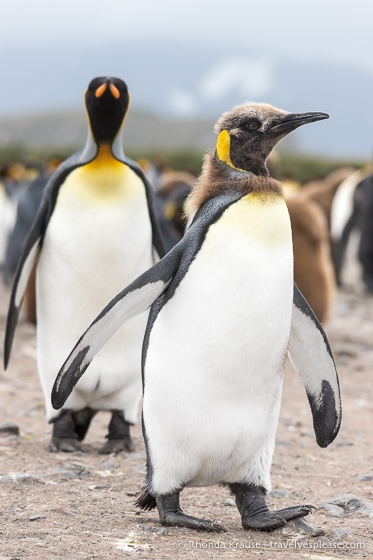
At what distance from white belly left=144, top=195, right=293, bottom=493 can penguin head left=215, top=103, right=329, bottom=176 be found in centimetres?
19

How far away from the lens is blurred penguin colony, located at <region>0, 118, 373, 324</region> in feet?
26.3

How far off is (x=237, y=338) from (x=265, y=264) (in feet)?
0.88

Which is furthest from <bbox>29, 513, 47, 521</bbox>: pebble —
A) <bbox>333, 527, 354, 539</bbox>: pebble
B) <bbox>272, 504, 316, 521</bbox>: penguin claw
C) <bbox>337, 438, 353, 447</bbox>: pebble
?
<bbox>337, 438, 353, 447</bbox>: pebble

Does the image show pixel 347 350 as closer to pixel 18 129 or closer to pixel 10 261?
pixel 10 261

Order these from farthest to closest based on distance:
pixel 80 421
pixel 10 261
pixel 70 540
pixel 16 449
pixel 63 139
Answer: pixel 63 139
pixel 10 261
pixel 80 421
pixel 16 449
pixel 70 540

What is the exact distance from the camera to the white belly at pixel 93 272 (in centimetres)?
421

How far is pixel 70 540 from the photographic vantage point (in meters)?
2.67

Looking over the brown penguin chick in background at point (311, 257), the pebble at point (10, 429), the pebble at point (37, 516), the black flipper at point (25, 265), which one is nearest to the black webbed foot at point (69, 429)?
the pebble at point (10, 429)

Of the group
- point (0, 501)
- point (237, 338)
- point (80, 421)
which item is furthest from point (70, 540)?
point (80, 421)

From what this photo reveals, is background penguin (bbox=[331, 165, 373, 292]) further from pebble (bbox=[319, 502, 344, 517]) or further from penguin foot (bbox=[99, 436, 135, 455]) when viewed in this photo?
pebble (bbox=[319, 502, 344, 517])

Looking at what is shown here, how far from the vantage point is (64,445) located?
Result: 424cm

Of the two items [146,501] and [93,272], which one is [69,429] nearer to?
[93,272]

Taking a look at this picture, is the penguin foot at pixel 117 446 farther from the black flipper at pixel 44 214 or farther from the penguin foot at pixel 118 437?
the black flipper at pixel 44 214

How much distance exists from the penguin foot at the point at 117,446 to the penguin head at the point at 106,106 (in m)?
1.52
